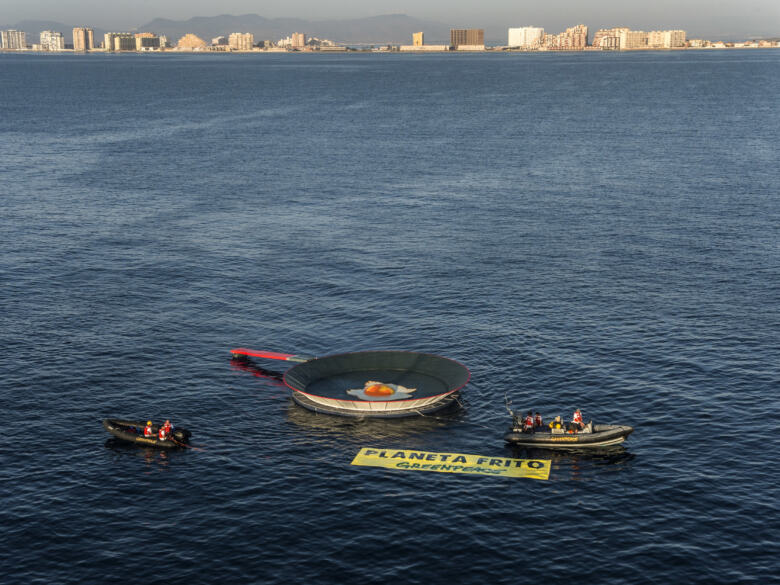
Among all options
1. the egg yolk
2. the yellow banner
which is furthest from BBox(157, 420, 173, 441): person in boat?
the egg yolk

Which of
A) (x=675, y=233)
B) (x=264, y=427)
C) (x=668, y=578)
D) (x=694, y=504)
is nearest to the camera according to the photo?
(x=668, y=578)

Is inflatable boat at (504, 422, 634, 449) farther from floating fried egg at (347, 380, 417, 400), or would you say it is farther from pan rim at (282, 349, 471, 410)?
floating fried egg at (347, 380, 417, 400)

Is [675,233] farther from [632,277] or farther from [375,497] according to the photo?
[375,497]

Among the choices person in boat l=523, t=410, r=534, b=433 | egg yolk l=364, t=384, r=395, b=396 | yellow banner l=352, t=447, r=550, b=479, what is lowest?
yellow banner l=352, t=447, r=550, b=479

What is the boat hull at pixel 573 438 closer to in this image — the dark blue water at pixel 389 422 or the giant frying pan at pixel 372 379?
the dark blue water at pixel 389 422

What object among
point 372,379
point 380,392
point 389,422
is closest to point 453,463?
point 389,422

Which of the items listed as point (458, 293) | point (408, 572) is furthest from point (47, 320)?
point (408, 572)

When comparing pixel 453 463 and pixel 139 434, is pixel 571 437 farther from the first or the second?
pixel 139 434
